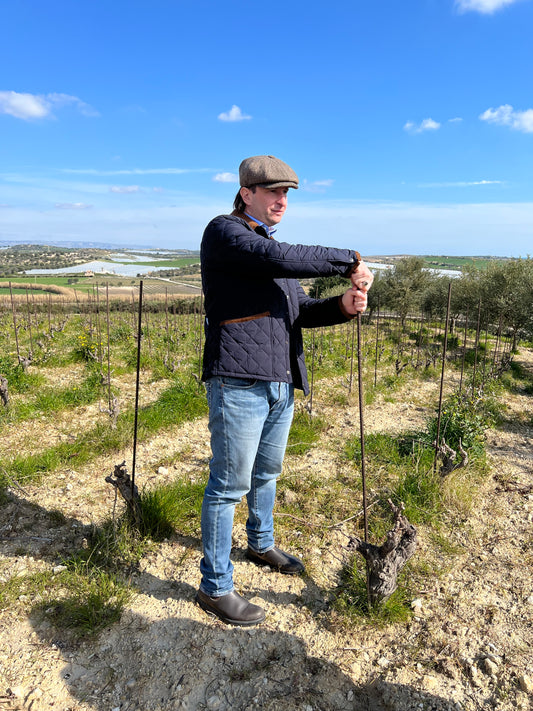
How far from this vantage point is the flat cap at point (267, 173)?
1765mm

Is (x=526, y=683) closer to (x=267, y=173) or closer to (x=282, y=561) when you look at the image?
(x=282, y=561)

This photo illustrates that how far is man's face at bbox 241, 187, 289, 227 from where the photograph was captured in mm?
1840

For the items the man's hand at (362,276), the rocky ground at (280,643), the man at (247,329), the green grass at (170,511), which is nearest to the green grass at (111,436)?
the rocky ground at (280,643)

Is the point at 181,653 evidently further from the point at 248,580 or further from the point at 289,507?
the point at 289,507

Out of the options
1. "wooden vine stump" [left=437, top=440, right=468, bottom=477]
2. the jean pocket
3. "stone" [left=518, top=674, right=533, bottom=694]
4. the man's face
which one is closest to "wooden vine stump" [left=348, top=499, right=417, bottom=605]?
"stone" [left=518, top=674, right=533, bottom=694]

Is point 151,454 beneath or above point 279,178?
beneath

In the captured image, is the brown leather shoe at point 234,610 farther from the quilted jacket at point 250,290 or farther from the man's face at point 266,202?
the man's face at point 266,202

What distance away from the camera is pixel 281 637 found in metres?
Answer: 1.99

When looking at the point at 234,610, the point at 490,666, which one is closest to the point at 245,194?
the point at 234,610

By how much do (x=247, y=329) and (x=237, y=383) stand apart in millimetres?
248

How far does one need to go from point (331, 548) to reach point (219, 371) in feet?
5.36

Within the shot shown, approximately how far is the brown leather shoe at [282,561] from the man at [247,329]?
0.38 m

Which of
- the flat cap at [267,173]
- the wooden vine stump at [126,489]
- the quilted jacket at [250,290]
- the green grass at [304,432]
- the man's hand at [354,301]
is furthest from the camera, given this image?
the green grass at [304,432]

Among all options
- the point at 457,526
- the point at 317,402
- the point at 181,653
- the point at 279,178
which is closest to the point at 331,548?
the point at 457,526
